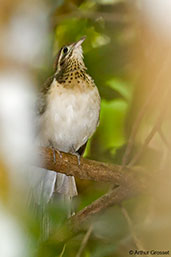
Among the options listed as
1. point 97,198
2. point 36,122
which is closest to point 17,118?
point 36,122

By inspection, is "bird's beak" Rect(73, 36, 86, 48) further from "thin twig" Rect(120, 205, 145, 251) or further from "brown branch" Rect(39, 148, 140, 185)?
"thin twig" Rect(120, 205, 145, 251)

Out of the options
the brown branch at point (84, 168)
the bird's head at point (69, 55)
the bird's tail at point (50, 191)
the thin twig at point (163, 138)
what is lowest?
the bird's tail at point (50, 191)

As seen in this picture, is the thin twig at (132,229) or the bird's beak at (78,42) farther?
the bird's beak at (78,42)

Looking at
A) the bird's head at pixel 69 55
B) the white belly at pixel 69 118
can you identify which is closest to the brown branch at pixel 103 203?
the white belly at pixel 69 118

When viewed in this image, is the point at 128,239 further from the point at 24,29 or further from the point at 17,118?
the point at 24,29

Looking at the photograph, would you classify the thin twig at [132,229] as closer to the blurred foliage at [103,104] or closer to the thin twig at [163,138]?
the blurred foliage at [103,104]

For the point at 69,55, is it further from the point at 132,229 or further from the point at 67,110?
the point at 132,229

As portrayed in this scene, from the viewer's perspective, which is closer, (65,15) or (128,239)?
(128,239)

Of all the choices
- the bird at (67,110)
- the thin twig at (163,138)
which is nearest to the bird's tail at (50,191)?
the bird at (67,110)

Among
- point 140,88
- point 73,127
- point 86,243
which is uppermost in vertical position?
point 140,88

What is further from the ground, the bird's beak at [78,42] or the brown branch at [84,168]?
the bird's beak at [78,42]
